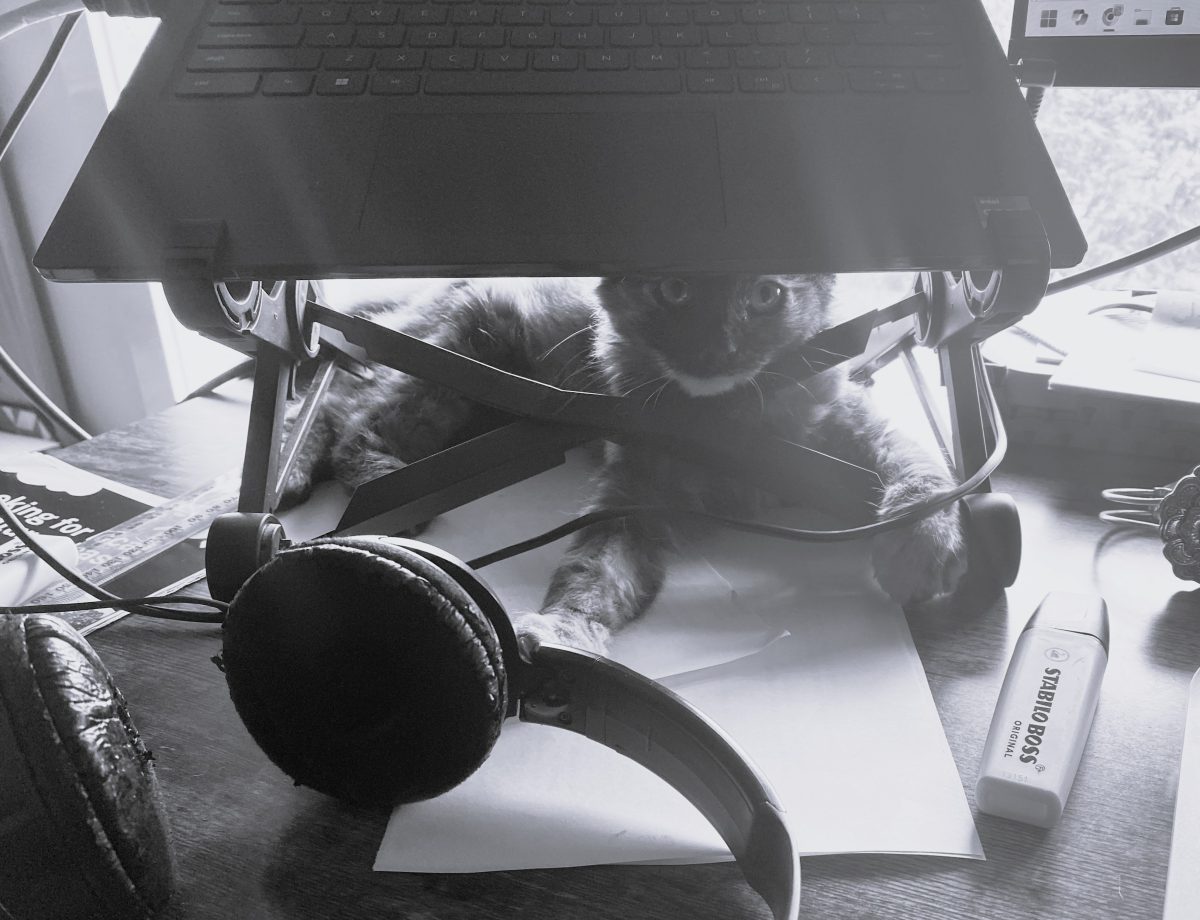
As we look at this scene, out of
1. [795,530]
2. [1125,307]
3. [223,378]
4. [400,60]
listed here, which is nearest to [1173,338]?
[1125,307]

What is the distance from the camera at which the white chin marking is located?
0.66 metres

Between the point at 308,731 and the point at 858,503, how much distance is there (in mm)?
378

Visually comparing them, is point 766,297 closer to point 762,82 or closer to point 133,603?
point 762,82

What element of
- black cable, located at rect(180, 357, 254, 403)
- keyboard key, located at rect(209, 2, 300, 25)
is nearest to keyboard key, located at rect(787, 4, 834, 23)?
keyboard key, located at rect(209, 2, 300, 25)

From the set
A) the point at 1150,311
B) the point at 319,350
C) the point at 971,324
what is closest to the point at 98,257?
the point at 319,350

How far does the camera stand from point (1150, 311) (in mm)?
814

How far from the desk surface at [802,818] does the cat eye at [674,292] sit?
0.90 feet

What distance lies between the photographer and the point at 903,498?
61cm

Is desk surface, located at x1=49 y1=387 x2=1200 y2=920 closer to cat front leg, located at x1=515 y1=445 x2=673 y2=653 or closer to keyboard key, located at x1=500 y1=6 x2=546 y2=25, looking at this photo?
cat front leg, located at x1=515 y1=445 x2=673 y2=653

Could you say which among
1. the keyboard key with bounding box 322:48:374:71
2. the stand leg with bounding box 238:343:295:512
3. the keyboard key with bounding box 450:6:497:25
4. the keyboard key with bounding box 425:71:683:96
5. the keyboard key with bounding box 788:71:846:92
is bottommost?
the stand leg with bounding box 238:343:295:512

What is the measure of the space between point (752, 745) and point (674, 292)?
34cm

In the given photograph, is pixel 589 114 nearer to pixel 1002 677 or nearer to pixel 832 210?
pixel 832 210

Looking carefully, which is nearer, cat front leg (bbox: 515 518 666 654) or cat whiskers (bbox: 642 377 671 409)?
cat front leg (bbox: 515 518 666 654)

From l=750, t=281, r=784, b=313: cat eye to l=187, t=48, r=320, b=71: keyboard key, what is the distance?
0.33 meters
